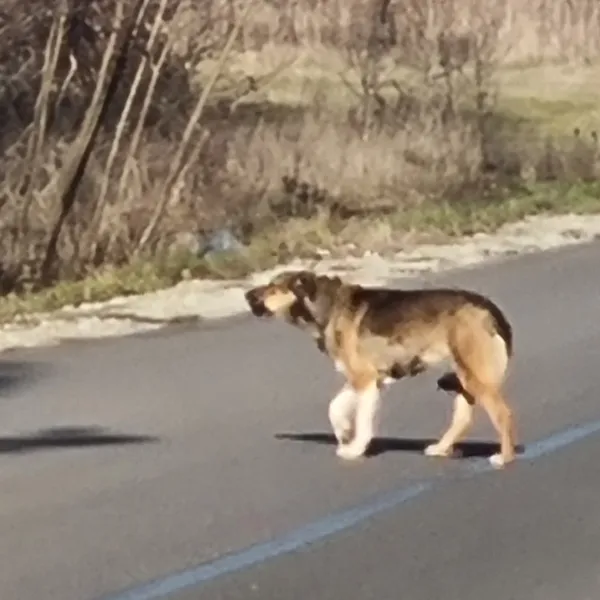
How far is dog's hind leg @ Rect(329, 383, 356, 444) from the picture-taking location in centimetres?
925

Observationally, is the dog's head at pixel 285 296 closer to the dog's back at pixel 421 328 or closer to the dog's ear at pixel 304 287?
the dog's ear at pixel 304 287

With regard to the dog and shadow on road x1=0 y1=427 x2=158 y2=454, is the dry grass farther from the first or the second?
the dog

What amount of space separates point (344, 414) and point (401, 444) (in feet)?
2.11

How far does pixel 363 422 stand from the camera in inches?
365

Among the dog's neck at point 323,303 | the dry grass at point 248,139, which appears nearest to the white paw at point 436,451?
the dog's neck at point 323,303

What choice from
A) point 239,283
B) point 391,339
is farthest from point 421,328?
point 239,283

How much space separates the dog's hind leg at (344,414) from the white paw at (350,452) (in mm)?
40

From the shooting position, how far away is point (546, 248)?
17734mm

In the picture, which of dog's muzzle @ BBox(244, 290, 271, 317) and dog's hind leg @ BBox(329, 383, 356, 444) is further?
dog's muzzle @ BBox(244, 290, 271, 317)

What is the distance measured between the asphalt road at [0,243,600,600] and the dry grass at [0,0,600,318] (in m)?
2.92

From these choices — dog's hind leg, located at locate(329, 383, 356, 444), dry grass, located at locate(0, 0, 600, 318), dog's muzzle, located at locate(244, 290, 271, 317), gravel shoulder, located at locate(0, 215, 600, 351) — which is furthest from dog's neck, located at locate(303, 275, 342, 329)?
dry grass, located at locate(0, 0, 600, 318)

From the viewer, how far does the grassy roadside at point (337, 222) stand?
15.0 m

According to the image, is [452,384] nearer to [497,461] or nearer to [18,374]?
[497,461]

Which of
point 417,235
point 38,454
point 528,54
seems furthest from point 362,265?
point 528,54
